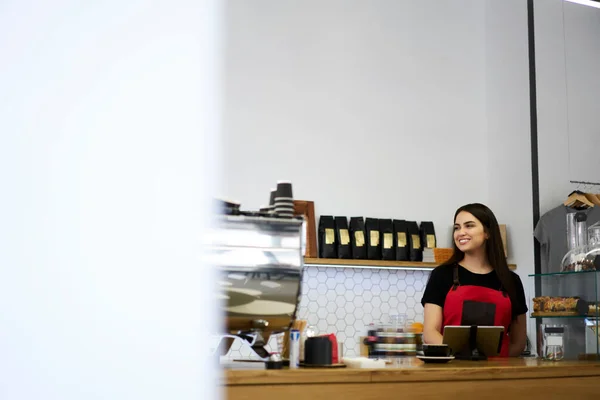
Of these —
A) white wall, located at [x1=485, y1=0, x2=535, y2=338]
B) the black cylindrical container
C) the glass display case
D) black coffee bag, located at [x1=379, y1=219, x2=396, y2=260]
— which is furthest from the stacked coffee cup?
white wall, located at [x1=485, y1=0, x2=535, y2=338]

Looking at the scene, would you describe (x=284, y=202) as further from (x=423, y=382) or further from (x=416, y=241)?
(x=416, y=241)

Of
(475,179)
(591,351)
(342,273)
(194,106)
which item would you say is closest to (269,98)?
(342,273)

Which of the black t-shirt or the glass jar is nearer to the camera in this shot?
the glass jar

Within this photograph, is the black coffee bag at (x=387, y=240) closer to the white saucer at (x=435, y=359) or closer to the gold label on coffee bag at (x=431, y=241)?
the gold label on coffee bag at (x=431, y=241)

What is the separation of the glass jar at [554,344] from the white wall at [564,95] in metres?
2.29

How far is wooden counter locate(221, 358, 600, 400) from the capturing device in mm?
2246

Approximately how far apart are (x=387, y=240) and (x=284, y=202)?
9.61 ft

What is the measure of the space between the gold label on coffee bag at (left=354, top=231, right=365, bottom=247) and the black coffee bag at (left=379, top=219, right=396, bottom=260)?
0.15 m

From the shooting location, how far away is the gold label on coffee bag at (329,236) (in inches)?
198

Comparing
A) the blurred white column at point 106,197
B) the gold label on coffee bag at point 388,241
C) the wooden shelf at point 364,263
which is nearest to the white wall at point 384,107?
the gold label on coffee bag at point 388,241

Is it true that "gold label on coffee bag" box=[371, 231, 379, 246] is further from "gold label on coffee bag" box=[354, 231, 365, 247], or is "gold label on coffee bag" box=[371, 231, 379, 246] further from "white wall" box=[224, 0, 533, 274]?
"white wall" box=[224, 0, 533, 274]

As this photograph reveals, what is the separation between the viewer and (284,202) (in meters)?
2.36

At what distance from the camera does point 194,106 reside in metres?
A: 0.66

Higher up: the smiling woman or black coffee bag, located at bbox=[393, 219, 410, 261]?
black coffee bag, located at bbox=[393, 219, 410, 261]
